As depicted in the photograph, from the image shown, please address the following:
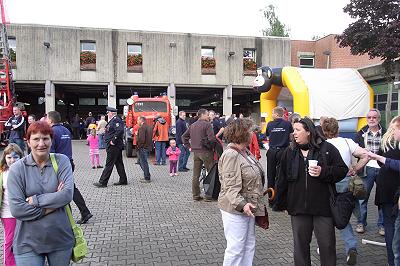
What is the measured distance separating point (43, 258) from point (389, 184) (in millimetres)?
3469

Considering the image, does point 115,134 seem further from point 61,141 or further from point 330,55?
point 330,55

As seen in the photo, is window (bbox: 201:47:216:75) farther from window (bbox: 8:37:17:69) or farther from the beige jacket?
the beige jacket

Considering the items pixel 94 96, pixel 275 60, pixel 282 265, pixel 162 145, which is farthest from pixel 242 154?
pixel 94 96

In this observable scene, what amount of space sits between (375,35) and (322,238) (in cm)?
1059

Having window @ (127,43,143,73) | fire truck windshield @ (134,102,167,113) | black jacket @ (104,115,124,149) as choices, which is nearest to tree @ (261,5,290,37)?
window @ (127,43,143,73)

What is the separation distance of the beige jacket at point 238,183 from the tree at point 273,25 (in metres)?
42.5

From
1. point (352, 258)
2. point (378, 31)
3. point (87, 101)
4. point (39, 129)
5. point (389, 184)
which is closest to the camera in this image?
point (39, 129)

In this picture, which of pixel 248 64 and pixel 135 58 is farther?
pixel 248 64

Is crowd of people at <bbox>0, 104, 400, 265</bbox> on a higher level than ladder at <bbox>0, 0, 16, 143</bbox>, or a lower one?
lower

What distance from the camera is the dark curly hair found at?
11.9 feet

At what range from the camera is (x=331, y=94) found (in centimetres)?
1109

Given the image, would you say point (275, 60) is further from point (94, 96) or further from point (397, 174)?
point (397, 174)

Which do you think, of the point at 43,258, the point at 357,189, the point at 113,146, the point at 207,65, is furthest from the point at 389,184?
the point at 207,65

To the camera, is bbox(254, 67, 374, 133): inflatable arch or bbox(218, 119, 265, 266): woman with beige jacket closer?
bbox(218, 119, 265, 266): woman with beige jacket
